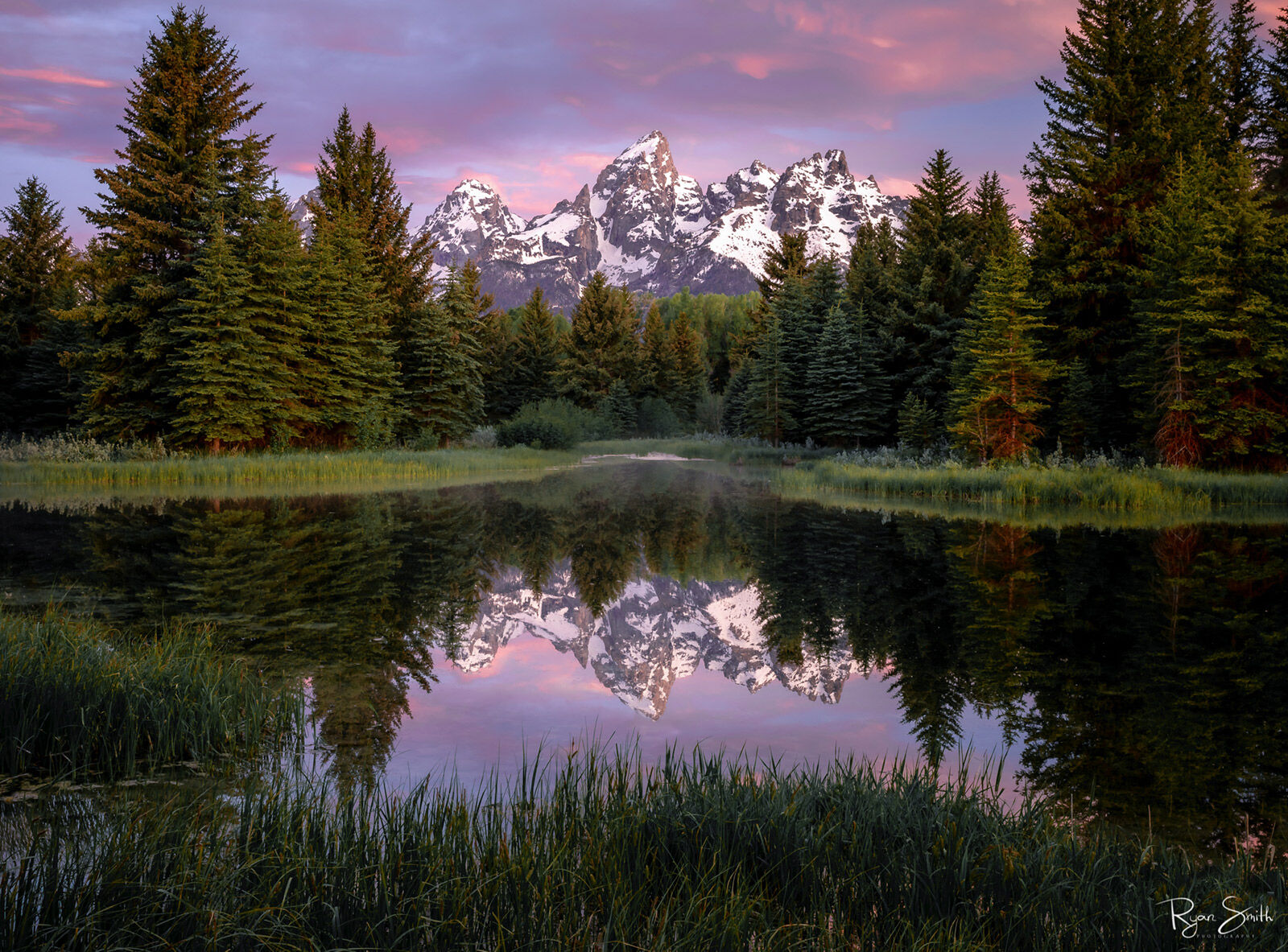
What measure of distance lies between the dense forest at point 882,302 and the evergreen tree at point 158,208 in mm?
112

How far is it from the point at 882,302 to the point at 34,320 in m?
42.7

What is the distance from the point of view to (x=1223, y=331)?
21984 millimetres

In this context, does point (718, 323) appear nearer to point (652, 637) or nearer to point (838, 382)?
point (838, 382)

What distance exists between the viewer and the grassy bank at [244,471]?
23.8m

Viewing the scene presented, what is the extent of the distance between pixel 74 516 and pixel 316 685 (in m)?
13.5

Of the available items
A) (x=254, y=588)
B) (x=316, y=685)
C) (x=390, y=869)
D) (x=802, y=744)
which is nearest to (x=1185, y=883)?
(x=802, y=744)

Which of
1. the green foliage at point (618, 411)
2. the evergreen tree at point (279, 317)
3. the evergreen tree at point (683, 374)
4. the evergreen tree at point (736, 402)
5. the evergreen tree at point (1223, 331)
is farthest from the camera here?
the evergreen tree at point (683, 374)

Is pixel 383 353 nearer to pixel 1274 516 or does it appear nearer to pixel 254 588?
pixel 254 588

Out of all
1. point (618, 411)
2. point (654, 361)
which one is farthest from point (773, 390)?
point (654, 361)

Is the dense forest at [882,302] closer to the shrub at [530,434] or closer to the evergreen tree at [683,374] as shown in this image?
the shrub at [530,434]

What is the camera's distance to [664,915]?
2891mm

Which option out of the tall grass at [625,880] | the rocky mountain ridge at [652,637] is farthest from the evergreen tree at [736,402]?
the tall grass at [625,880]

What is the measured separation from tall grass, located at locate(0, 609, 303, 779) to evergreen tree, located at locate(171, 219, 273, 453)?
25.0m

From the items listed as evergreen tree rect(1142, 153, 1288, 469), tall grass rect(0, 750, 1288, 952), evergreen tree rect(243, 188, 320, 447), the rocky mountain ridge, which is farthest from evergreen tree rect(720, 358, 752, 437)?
tall grass rect(0, 750, 1288, 952)
